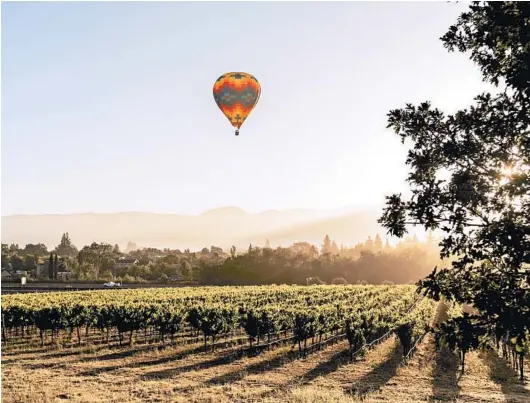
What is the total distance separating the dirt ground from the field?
54 mm

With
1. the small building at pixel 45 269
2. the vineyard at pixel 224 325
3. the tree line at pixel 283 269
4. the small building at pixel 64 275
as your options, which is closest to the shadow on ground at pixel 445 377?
the vineyard at pixel 224 325

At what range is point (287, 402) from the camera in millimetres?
21125

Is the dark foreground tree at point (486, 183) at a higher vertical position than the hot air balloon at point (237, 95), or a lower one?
lower

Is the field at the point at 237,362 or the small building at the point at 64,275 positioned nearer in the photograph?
the field at the point at 237,362

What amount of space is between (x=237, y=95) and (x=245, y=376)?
2753 cm

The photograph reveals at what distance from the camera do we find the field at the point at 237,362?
23.2 metres

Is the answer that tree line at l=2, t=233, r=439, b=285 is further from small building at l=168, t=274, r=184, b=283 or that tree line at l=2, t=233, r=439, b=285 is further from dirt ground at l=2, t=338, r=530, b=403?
dirt ground at l=2, t=338, r=530, b=403

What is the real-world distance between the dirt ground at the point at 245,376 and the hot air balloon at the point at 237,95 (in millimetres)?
22109

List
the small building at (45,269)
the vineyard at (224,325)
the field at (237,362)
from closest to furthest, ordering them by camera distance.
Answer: the field at (237,362) → the vineyard at (224,325) → the small building at (45,269)

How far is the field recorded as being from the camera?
2317 cm

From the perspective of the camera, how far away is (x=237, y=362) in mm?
30344

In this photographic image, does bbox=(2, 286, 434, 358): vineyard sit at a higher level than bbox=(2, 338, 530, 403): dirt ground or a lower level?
higher

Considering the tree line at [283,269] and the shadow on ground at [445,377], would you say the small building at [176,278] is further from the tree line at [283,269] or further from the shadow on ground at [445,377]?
the shadow on ground at [445,377]

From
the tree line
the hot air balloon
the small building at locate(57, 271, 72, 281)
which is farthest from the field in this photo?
the small building at locate(57, 271, 72, 281)
